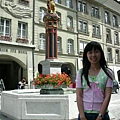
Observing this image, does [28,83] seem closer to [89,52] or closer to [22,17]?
[22,17]

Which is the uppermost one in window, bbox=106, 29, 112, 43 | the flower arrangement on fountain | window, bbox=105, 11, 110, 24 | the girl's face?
window, bbox=105, 11, 110, 24

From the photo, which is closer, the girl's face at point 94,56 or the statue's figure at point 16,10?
the girl's face at point 94,56

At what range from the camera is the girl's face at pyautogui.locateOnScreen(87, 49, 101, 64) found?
249cm

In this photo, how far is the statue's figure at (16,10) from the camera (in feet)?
60.5

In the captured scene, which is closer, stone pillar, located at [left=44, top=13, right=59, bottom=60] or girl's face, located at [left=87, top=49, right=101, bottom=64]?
girl's face, located at [left=87, top=49, right=101, bottom=64]

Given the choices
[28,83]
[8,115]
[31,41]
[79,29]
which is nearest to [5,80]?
[28,83]

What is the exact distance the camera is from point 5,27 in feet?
60.6

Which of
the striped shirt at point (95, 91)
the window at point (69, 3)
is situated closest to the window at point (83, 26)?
the window at point (69, 3)

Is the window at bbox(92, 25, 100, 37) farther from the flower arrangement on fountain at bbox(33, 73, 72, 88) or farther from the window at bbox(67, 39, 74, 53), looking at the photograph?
the flower arrangement on fountain at bbox(33, 73, 72, 88)

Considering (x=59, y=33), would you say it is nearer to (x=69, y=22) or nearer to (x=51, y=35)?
(x=69, y=22)

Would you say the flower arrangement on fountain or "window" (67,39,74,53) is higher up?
"window" (67,39,74,53)

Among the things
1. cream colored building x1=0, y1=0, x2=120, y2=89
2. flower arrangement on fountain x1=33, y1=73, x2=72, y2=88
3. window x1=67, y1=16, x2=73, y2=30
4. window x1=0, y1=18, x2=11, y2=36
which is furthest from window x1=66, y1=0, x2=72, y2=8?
flower arrangement on fountain x1=33, y1=73, x2=72, y2=88

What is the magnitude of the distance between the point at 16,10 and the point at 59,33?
607 cm

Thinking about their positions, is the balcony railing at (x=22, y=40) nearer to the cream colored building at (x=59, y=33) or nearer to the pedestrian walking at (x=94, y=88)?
the cream colored building at (x=59, y=33)
